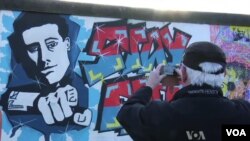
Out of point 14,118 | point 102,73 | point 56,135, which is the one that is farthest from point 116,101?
point 14,118

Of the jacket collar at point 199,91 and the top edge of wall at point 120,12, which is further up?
the top edge of wall at point 120,12

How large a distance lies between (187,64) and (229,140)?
44 centimetres

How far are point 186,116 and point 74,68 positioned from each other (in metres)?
2.83

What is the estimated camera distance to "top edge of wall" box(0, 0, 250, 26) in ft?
15.3

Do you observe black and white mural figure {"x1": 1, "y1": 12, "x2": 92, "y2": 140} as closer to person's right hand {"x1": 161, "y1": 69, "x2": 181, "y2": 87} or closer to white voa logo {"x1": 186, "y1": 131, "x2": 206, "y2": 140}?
person's right hand {"x1": 161, "y1": 69, "x2": 181, "y2": 87}

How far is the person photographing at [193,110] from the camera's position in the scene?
211cm

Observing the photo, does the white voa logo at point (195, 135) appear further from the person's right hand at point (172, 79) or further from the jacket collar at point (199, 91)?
the person's right hand at point (172, 79)

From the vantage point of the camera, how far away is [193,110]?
2141mm

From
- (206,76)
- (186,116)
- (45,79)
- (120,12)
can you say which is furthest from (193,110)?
(120,12)

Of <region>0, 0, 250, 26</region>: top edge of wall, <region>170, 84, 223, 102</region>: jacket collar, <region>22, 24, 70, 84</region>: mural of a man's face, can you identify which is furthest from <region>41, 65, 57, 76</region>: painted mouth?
<region>170, 84, 223, 102</region>: jacket collar

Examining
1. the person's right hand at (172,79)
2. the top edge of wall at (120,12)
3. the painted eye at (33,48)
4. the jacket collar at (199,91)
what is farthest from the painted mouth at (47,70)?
the jacket collar at (199,91)

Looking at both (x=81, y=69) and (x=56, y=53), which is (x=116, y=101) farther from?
(x=56, y=53)

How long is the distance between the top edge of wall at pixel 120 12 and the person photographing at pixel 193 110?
2773mm

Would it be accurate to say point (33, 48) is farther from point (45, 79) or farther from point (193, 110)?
point (193, 110)
